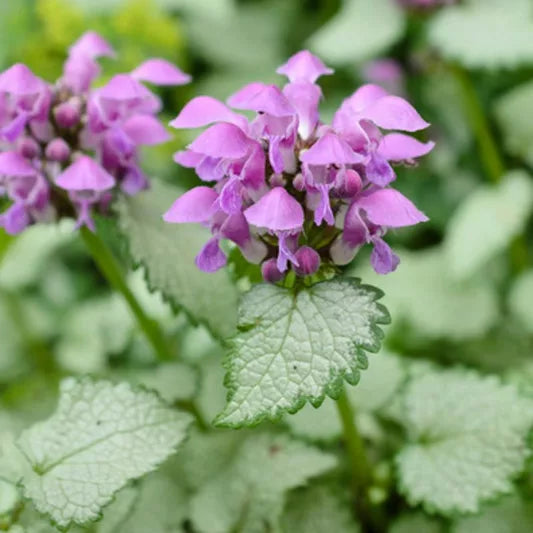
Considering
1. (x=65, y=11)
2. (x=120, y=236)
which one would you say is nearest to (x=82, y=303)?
(x=65, y=11)

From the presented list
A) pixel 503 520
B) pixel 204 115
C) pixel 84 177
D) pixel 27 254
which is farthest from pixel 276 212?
pixel 27 254

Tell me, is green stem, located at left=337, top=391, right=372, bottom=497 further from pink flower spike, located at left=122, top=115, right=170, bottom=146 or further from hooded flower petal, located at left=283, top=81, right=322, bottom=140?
pink flower spike, located at left=122, top=115, right=170, bottom=146

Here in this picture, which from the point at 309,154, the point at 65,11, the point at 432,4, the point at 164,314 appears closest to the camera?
the point at 309,154

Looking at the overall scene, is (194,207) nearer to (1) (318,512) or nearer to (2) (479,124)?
(1) (318,512)

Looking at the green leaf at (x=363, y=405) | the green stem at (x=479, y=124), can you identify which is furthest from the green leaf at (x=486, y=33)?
the green leaf at (x=363, y=405)

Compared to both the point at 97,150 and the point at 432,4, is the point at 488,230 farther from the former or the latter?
the point at 97,150

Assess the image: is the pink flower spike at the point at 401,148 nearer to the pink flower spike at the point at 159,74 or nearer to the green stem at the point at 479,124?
the pink flower spike at the point at 159,74

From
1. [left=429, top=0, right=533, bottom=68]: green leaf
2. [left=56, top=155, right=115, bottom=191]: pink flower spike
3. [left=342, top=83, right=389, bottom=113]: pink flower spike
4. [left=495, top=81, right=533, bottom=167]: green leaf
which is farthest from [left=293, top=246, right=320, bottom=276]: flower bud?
[left=495, top=81, right=533, bottom=167]: green leaf
